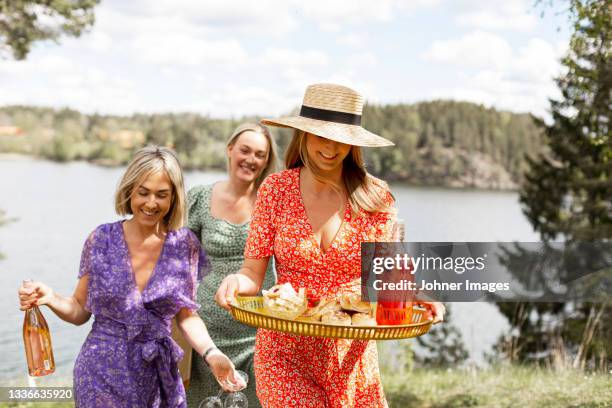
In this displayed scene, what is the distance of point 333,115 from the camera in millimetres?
2742

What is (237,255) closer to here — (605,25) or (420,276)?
(420,276)

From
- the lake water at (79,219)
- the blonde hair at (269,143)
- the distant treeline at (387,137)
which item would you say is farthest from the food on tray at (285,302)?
the distant treeline at (387,137)

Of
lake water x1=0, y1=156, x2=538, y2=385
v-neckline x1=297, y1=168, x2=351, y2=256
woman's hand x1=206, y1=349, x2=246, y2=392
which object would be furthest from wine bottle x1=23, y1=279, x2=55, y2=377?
lake water x1=0, y1=156, x2=538, y2=385

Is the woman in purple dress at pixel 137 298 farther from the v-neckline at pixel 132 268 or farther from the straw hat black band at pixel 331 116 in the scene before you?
the straw hat black band at pixel 331 116

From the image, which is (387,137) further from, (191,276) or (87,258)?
(87,258)

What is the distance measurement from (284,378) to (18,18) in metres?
10.6

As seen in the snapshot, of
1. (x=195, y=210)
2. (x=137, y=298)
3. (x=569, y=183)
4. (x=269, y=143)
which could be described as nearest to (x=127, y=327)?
(x=137, y=298)

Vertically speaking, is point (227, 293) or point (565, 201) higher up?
point (227, 293)

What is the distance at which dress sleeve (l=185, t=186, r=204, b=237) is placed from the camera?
13.9 feet

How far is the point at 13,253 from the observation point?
3059 centimetres

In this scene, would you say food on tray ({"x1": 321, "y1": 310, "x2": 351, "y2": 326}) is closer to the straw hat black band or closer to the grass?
the straw hat black band

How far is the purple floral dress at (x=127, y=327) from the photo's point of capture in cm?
286

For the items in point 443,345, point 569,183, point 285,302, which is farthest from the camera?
point 569,183

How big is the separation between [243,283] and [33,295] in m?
0.79
